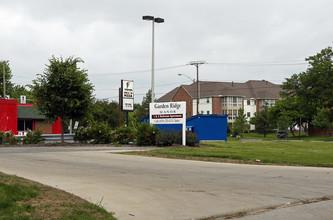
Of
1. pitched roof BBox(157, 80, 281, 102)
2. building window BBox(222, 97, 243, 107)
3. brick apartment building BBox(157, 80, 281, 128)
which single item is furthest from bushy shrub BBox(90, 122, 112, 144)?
building window BBox(222, 97, 243, 107)

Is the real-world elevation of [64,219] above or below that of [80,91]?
below

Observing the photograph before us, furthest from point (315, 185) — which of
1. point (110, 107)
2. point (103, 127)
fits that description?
point (110, 107)

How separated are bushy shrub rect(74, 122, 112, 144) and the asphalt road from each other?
10969mm

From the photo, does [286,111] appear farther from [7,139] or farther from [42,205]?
[42,205]

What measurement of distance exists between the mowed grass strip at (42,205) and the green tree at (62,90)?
16.7m

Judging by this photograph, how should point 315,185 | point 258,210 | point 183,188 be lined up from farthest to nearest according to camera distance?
point 315,185, point 183,188, point 258,210

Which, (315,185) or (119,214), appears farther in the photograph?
(315,185)

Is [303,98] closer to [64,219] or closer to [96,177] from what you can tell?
[96,177]

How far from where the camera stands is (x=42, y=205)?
6.76 meters

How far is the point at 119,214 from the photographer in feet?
21.8

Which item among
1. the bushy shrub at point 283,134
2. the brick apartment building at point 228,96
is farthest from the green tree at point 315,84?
the brick apartment building at point 228,96

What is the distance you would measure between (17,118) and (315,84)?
47.7 metres

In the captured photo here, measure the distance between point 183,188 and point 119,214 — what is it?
295cm

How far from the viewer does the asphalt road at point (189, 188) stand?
280 inches
